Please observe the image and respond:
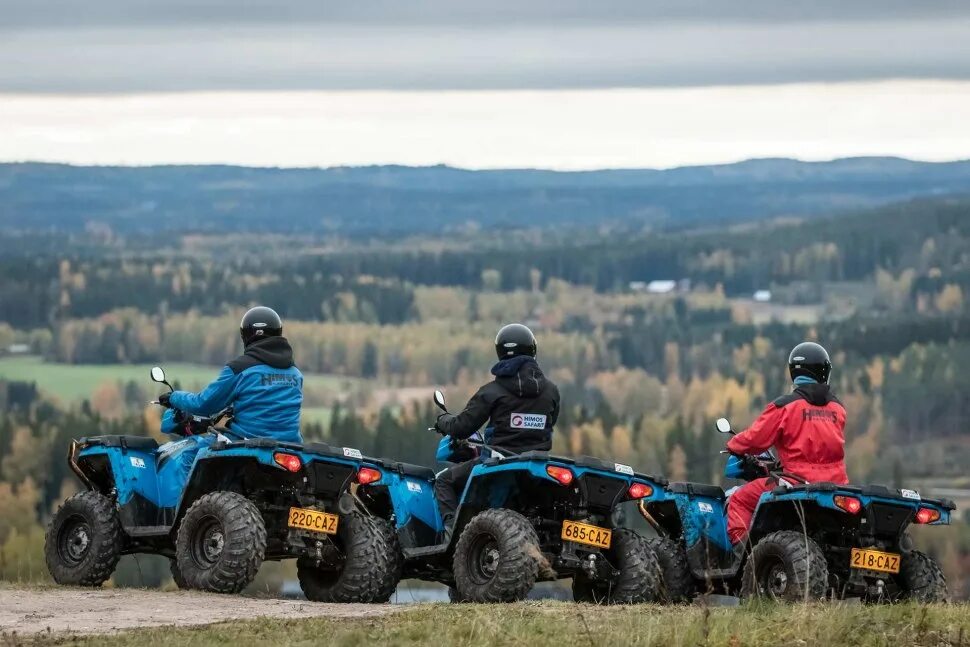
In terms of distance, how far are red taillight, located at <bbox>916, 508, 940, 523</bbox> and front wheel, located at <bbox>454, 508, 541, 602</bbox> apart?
2901 mm

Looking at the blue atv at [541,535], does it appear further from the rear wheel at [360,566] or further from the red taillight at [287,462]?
the red taillight at [287,462]

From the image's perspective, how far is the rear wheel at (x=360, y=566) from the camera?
19359 mm

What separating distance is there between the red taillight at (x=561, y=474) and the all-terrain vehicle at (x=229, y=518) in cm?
167

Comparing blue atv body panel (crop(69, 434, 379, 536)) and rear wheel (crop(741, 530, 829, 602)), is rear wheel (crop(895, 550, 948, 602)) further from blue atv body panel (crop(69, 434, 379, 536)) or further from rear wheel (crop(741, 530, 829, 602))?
blue atv body panel (crop(69, 434, 379, 536))

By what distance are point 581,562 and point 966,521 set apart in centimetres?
10431

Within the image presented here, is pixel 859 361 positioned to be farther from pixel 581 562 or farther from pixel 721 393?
pixel 581 562

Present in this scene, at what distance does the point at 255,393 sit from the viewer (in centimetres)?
2020

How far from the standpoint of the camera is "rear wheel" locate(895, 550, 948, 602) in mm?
18625

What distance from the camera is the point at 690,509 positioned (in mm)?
20344

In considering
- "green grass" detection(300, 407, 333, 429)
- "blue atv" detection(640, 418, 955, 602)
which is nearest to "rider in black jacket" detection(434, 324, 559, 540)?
"blue atv" detection(640, 418, 955, 602)

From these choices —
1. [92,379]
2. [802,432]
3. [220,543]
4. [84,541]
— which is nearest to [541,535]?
[802,432]

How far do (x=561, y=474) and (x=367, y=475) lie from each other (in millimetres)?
1788

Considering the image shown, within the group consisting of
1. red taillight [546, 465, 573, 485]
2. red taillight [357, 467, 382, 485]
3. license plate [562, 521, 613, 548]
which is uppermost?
red taillight [546, 465, 573, 485]

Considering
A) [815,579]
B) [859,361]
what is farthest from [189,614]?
[859,361]
